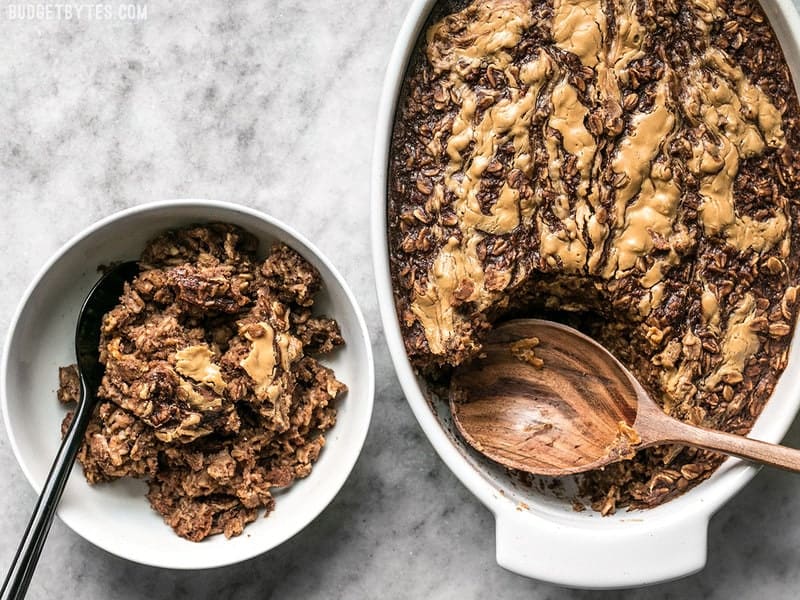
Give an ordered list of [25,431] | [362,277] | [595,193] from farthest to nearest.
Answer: [362,277] → [25,431] → [595,193]

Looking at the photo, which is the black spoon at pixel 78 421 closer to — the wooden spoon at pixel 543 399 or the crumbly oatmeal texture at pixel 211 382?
the crumbly oatmeal texture at pixel 211 382

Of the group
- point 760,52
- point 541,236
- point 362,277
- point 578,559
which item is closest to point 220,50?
point 362,277

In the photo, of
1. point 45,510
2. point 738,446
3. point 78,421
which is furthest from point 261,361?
point 738,446

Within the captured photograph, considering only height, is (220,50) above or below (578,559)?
above

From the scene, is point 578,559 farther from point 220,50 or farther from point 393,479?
point 220,50

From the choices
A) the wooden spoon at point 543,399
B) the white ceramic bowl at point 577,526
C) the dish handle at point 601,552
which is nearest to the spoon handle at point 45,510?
the white ceramic bowl at point 577,526
